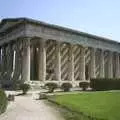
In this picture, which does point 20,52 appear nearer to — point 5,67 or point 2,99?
point 5,67

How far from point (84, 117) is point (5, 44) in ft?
152

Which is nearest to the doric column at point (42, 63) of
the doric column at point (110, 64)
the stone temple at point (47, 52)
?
the stone temple at point (47, 52)

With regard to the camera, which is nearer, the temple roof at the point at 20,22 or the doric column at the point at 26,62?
the doric column at the point at 26,62

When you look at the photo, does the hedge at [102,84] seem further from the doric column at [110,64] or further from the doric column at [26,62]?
the doric column at [110,64]

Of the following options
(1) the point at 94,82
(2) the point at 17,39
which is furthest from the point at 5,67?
(1) the point at 94,82

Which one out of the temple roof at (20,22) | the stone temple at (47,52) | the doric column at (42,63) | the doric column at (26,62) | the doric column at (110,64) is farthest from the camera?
the doric column at (110,64)

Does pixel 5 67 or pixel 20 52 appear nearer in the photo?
pixel 20 52

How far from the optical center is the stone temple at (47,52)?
2115 inches

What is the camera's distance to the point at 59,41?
58531mm

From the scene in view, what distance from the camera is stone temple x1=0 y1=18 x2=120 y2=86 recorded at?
53719 millimetres

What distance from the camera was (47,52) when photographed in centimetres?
6462

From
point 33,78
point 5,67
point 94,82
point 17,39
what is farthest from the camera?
point 5,67

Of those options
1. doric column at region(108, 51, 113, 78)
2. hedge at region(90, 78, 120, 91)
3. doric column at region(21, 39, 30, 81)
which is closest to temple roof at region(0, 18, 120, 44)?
doric column at region(21, 39, 30, 81)

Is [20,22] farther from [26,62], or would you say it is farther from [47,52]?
[47,52]
